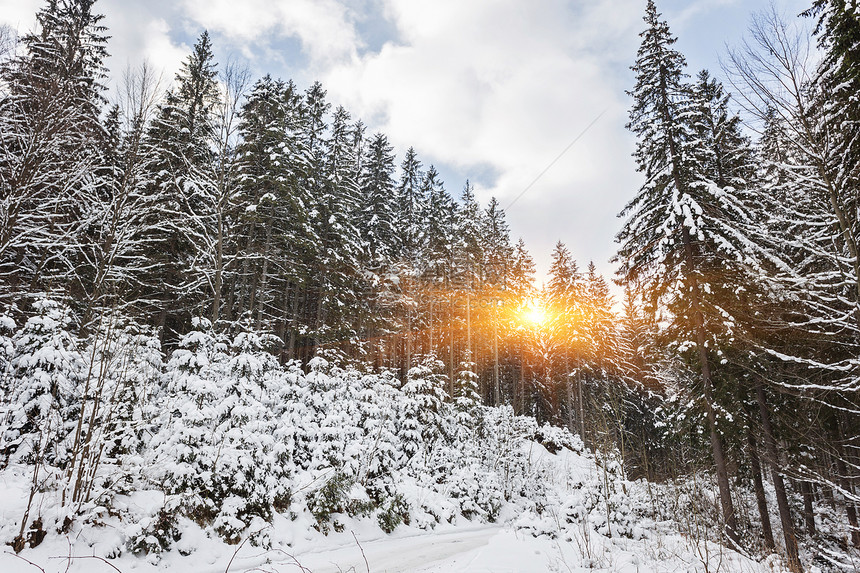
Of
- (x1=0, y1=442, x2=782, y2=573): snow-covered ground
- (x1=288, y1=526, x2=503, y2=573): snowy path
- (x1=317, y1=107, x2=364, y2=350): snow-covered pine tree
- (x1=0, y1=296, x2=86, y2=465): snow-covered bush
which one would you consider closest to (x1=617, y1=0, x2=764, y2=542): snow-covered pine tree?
(x1=0, y1=442, x2=782, y2=573): snow-covered ground

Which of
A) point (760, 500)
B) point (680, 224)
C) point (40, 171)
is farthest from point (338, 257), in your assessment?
point (760, 500)

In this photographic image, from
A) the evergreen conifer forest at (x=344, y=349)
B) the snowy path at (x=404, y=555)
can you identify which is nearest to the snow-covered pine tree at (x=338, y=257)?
the evergreen conifer forest at (x=344, y=349)

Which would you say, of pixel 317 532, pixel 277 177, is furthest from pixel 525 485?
pixel 277 177

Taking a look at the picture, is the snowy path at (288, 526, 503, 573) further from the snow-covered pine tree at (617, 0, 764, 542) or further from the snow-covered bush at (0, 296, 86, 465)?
the snow-covered pine tree at (617, 0, 764, 542)

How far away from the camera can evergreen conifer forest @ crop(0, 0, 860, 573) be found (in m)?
7.36

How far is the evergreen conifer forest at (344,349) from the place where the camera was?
24.1 feet

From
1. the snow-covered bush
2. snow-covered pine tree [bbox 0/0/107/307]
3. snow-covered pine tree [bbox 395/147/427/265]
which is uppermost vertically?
snow-covered pine tree [bbox 395/147/427/265]

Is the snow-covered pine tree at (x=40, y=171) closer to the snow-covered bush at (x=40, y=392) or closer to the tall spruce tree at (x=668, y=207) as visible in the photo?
the snow-covered bush at (x=40, y=392)

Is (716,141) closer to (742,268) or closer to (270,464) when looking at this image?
(742,268)

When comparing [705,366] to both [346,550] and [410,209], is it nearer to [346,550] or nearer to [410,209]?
[346,550]

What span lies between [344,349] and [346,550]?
1587 cm

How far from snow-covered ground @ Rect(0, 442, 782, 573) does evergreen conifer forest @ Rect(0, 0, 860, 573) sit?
0.21 ft

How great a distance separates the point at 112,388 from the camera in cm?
809

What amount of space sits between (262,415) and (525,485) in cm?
1242
